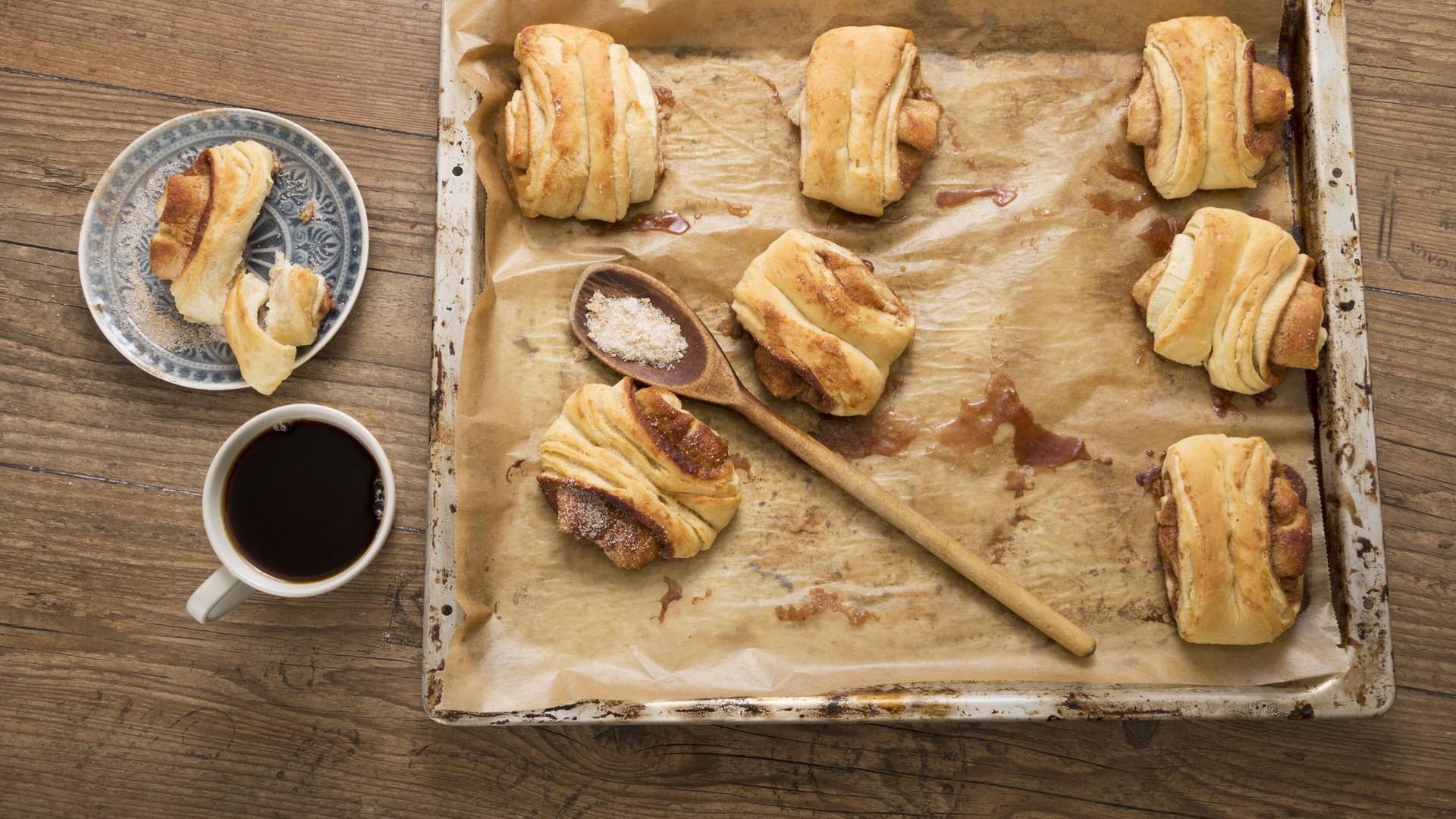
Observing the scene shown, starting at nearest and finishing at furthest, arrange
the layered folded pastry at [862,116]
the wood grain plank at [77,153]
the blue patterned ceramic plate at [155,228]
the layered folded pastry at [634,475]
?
the layered folded pastry at [634,475]
the layered folded pastry at [862,116]
the blue patterned ceramic plate at [155,228]
the wood grain plank at [77,153]

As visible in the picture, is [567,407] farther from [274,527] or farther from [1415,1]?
[1415,1]

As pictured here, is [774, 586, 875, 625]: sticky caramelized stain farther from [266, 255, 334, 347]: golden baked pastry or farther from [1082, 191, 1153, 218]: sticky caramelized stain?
[266, 255, 334, 347]: golden baked pastry

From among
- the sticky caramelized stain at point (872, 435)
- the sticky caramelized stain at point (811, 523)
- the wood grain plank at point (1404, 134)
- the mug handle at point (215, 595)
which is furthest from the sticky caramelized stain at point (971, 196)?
the mug handle at point (215, 595)

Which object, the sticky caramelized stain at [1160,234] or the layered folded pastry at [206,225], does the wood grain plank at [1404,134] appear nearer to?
the sticky caramelized stain at [1160,234]

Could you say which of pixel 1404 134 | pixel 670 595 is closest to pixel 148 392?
pixel 670 595

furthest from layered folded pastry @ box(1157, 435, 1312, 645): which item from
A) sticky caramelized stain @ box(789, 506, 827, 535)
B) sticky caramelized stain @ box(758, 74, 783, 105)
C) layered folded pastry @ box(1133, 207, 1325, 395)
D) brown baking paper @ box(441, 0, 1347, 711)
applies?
sticky caramelized stain @ box(758, 74, 783, 105)

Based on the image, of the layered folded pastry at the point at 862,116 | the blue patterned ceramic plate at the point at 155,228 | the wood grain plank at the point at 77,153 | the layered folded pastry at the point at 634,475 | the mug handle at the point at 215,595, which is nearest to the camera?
the mug handle at the point at 215,595

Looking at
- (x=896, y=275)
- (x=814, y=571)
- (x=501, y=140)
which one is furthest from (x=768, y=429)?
(x=501, y=140)
